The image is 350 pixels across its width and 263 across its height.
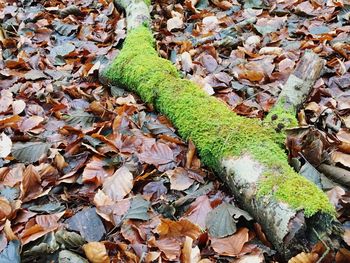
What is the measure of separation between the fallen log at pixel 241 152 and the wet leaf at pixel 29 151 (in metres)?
0.87

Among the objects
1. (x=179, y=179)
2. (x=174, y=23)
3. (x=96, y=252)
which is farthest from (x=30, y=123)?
(x=174, y=23)

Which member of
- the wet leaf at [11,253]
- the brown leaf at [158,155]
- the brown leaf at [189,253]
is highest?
the brown leaf at [158,155]

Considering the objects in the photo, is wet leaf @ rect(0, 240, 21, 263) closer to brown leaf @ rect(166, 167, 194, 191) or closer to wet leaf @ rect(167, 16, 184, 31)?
brown leaf @ rect(166, 167, 194, 191)

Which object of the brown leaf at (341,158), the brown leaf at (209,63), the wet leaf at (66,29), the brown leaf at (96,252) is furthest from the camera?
the wet leaf at (66,29)

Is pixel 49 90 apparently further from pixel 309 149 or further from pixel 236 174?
pixel 309 149

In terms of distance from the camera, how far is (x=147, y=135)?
300 centimetres

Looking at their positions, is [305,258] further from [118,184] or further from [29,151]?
[29,151]

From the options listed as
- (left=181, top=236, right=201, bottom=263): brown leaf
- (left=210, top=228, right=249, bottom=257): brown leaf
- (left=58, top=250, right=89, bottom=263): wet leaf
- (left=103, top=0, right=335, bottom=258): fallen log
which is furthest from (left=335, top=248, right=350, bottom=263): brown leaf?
(left=58, top=250, right=89, bottom=263): wet leaf

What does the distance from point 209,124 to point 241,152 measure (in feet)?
1.15

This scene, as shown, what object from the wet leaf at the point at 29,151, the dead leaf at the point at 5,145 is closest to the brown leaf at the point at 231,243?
the wet leaf at the point at 29,151

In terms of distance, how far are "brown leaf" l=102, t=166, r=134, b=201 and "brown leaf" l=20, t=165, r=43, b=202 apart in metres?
0.41

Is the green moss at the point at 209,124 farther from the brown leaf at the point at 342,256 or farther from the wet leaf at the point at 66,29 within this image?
the wet leaf at the point at 66,29

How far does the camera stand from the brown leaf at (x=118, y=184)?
2.52 meters

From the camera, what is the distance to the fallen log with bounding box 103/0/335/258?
6.65 feet
